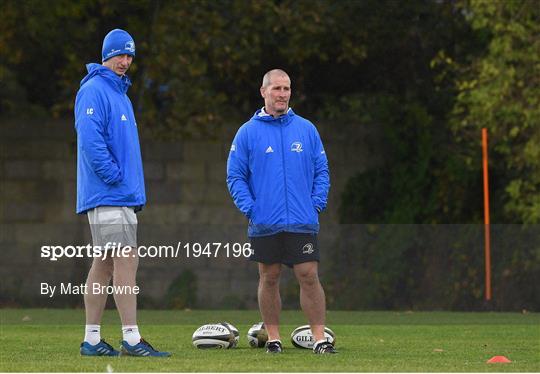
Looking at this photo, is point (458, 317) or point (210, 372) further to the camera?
point (458, 317)

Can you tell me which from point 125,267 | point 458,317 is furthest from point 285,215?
point 458,317

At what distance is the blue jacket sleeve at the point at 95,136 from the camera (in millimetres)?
9133

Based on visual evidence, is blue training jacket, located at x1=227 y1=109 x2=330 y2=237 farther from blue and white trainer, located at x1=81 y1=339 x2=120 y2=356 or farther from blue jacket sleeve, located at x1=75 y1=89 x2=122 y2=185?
blue and white trainer, located at x1=81 y1=339 x2=120 y2=356

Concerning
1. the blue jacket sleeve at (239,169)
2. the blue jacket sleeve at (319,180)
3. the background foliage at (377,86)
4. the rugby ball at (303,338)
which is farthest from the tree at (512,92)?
the blue jacket sleeve at (239,169)

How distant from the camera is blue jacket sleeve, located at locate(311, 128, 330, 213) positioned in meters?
9.91

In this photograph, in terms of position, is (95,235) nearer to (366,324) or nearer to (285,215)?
(285,215)

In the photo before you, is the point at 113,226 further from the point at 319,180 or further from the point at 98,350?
the point at 319,180

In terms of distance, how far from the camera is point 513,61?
18.0 metres

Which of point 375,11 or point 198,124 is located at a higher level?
point 375,11

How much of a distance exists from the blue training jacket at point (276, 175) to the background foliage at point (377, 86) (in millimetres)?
8090

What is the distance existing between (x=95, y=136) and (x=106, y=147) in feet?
0.35

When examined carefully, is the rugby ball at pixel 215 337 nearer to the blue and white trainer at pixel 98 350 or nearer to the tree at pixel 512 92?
the blue and white trainer at pixel 98 350

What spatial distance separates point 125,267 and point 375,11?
36.1 feet

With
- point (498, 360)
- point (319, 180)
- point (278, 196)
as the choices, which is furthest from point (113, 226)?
point (498, 360)
